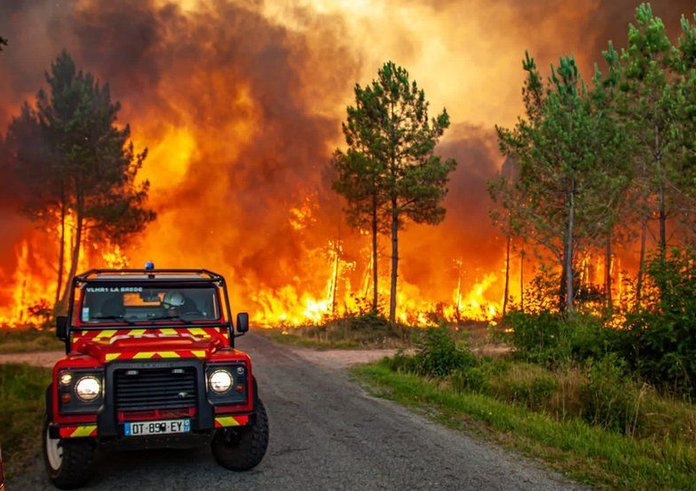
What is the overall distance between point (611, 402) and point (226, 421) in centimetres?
666

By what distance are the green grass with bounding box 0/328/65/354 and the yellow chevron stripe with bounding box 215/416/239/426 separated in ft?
58.6

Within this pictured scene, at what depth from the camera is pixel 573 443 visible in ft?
24.3

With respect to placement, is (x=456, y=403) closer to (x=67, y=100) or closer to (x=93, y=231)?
(x=93, y=231)

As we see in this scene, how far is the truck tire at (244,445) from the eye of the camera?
20.4 feet

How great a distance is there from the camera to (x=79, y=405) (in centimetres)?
550

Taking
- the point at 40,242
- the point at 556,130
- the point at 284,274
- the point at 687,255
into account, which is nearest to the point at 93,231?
the point at 40,242

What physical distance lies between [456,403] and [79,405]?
6887mm

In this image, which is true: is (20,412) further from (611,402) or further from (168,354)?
(611,402)

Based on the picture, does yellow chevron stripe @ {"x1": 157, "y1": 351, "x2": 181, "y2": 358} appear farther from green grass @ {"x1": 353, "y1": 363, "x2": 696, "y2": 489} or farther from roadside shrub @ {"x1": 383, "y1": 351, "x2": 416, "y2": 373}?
roadside shrub @ {"x1": 383, "y1": 351, "x2": 416, "y2": 373}

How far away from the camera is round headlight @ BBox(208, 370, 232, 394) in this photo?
586cm

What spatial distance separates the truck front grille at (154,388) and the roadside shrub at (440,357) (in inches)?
341

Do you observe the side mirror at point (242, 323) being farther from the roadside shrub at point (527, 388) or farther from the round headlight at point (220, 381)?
the roadside shrub at point (527, 388)

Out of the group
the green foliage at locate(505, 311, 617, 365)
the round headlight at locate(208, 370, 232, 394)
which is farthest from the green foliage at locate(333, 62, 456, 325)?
the round headlight at locate(208, 370, 232, 394)

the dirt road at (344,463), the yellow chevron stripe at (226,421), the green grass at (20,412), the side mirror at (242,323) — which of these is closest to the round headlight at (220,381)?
the yellow chevron stripe at (226,421)
